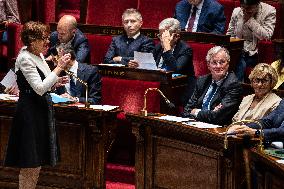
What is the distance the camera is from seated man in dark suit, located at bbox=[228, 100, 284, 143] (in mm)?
3480

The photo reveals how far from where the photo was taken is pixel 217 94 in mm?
4234

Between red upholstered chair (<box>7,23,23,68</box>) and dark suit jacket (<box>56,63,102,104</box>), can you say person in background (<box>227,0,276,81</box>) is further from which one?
red upholstered chair (<box>7,23,23,68</box>)

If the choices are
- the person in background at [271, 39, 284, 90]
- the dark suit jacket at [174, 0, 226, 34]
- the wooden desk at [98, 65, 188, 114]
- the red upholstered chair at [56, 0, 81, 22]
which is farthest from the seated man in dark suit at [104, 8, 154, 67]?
the red upholstered chair at [56, 0, 81, 22]

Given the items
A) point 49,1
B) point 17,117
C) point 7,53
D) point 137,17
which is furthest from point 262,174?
point 49,1

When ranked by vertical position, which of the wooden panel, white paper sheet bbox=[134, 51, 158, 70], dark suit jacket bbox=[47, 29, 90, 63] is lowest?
the wooden panel

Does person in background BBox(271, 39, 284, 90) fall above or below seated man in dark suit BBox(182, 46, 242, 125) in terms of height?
above

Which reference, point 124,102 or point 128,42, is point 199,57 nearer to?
point 128,42

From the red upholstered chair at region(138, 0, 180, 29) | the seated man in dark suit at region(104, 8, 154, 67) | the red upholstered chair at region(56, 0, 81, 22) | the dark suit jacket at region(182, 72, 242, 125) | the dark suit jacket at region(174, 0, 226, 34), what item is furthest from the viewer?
the red upholstered chair at region(56, 0, 81, 22)

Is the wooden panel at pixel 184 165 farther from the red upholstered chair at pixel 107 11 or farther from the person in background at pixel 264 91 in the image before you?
the red upholstered chair at pixel 107 11

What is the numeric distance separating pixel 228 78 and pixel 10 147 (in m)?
1.30

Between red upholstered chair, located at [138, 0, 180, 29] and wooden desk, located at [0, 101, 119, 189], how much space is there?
5.04 ft

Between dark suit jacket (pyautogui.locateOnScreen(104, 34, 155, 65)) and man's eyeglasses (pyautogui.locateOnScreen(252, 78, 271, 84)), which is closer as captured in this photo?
man's eyeglasses (pyautogui.locateOnScreen(252, 78, 271, 84))

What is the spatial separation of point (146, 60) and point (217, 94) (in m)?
0.77

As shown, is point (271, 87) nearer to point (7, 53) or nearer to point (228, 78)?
point (228, 78)
